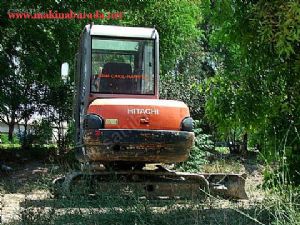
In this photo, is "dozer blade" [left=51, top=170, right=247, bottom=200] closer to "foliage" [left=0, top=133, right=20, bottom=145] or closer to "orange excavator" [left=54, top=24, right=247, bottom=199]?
"orange excavator" [left=54, top=24, right=247, bottom=199]

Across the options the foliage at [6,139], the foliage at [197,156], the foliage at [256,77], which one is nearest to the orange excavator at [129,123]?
the foliage at [256,77]

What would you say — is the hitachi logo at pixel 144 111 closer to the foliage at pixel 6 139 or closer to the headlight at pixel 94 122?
the headlight at pixel 94 122

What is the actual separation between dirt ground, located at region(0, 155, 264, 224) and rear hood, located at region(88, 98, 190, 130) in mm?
1317

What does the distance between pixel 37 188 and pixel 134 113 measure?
202 centimetres

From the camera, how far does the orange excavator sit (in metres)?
9.89

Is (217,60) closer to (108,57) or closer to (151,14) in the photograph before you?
(151,14)

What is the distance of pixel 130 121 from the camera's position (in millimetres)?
9938

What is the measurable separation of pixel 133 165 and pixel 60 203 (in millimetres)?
3770

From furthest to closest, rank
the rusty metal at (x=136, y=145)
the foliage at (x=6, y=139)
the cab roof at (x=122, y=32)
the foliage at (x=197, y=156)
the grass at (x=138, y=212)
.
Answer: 1. the foliage at (x=6, y=139)
2. the foliage at (x=197, y=156)
3. the cab roof at (x=122, y=32)
4. the rusty metal at (x=136, y=145)
5. the grass at (x=138, y=212)

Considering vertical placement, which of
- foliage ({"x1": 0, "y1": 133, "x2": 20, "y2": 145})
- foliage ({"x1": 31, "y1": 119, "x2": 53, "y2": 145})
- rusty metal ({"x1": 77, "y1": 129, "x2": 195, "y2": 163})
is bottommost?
foliage ({"x1": 0, "y1": 133, "x2": 20, "y2": 145})

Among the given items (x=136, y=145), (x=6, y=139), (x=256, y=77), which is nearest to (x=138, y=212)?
(x=256, y=77)

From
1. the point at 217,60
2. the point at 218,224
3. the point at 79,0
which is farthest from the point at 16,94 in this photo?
Result: the point at 217,60

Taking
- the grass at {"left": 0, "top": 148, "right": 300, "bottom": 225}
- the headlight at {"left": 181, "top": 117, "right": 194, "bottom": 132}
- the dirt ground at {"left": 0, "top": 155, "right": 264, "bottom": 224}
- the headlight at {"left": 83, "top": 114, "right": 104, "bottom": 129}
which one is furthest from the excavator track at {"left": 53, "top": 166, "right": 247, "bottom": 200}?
the grass at {"left": 0, "top": 148, "right": 300, "bottom": 225}

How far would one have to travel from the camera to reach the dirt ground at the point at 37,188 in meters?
6.95
